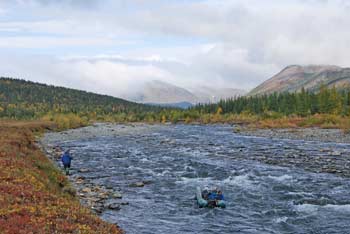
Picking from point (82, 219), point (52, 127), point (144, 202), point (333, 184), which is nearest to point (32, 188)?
point (82, 219)

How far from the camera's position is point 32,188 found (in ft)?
69.4

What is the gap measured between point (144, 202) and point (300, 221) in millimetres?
9937

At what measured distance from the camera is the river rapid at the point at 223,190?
22.5 m

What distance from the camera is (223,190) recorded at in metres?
31.1

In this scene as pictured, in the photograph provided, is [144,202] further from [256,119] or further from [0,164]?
[256,119]

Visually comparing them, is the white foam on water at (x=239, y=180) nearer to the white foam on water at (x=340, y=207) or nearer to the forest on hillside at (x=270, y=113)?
the white foam on water at (x=340, y=207)

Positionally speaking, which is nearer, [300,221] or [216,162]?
[300,221]

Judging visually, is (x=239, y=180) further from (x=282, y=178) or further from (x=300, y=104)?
(x=300, y=104)

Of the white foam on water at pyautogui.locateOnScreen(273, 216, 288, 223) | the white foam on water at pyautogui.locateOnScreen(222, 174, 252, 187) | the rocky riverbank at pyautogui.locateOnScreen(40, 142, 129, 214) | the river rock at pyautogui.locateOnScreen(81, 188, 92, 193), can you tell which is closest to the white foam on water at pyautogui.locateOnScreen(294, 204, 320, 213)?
the white foam on water at pyautogui.locateOnScreen(273, 216, 288, 223)

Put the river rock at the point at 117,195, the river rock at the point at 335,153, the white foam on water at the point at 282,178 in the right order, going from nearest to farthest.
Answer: the river rock at the point at 117,195 → the white foam on water at the point at 282,178 → the river rock at the point at 335,153

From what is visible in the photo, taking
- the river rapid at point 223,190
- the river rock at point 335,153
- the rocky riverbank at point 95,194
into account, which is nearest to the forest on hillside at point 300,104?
the river rock at point 335,153

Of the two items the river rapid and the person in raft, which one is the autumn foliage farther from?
the person in raft

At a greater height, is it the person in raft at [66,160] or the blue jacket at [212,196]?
the person in raft at [66,160]

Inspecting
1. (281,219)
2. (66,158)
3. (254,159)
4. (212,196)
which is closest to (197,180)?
(212,196)
